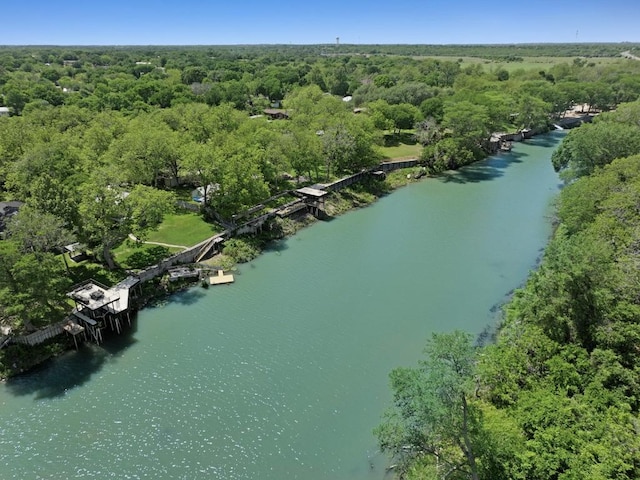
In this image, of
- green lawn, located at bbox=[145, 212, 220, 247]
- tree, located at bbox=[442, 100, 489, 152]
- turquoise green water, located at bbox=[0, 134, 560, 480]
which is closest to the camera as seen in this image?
turquoise green water, located at bbox=[0, 134, 560, 480]

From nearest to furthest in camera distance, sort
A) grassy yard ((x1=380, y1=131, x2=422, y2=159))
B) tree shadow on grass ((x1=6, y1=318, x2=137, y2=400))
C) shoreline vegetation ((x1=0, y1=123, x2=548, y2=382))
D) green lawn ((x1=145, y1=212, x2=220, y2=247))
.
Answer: tree shadow on grass ((x1=6, y1=318, x2=137, y2=400))
shoreline vegetation ((x1=0, y1=123, x2=548, y2=382))
green lawn ((x1=145, y1=212, x2=220, y2=247))
grassy yard ((x1=380, y1=131, x2=422, y2=159))

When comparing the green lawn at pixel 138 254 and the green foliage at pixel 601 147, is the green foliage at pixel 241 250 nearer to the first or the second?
the green lawn at pixel 138 254

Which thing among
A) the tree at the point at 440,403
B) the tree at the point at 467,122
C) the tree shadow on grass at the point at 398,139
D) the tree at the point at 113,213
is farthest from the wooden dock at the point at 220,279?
the tree shadow on grass at the point at 398,139

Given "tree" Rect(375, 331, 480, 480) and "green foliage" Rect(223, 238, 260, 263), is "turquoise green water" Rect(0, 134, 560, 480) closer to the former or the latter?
"green foliage" Rect(223, 238, 260, 263)

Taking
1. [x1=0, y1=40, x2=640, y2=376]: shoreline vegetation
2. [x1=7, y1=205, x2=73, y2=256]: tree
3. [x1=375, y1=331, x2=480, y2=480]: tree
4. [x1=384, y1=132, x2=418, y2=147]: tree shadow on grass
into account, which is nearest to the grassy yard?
[x1=384, y1=132, x2=418, y2=147]: tree shadow on grass

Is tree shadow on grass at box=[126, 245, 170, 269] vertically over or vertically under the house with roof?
under

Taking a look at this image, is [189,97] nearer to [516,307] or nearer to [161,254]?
[161,254]
